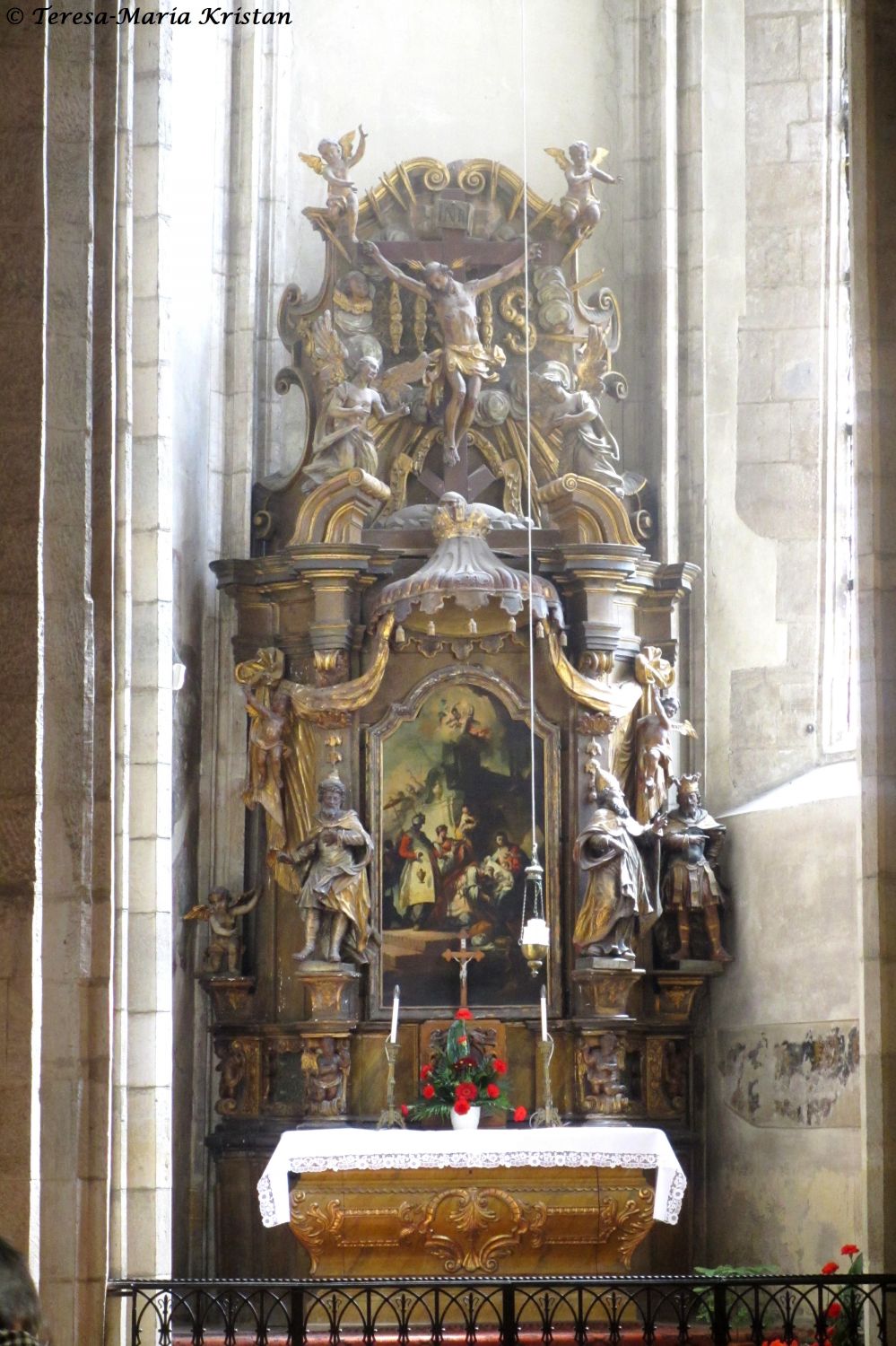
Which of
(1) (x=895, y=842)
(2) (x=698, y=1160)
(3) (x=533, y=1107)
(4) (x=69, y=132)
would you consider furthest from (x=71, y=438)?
(2) (x=698, y=1160)

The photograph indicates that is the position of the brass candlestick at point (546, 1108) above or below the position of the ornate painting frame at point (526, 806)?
below

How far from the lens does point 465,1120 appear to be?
1270cm

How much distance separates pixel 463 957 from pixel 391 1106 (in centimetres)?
106

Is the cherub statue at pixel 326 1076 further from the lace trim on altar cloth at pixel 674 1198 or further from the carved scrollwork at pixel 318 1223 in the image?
the lace trim on altar cloth at pixel 674 1198

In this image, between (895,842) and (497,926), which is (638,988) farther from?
(895,842)

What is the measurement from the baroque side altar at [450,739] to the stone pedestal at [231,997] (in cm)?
2

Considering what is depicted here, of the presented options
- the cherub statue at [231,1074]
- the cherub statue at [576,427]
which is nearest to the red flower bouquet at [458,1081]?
the cherub statue at [231,1074]

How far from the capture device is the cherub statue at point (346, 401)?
1405 centimetres

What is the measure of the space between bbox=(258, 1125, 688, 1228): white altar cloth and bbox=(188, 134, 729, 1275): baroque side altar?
75 cm

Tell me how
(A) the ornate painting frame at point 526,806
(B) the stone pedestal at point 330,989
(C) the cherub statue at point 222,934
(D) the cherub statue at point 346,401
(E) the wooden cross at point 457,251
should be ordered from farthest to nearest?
(E) the wooden cross at point 457,251 < (D) the cherub statue at point 346,401 < (C) the cherub statue at point 222,934 < (A) the ornate painting frame at point 526,806 < (B) the stone pedestal at point 330,989

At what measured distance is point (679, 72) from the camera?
15.4 metres

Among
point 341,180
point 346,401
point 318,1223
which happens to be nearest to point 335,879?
point 318,1223

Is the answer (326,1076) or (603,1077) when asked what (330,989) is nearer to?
(326,1076)

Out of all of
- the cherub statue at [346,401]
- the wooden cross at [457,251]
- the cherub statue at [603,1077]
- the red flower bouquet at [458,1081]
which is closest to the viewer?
the red flower bouquet at [458,1081]
